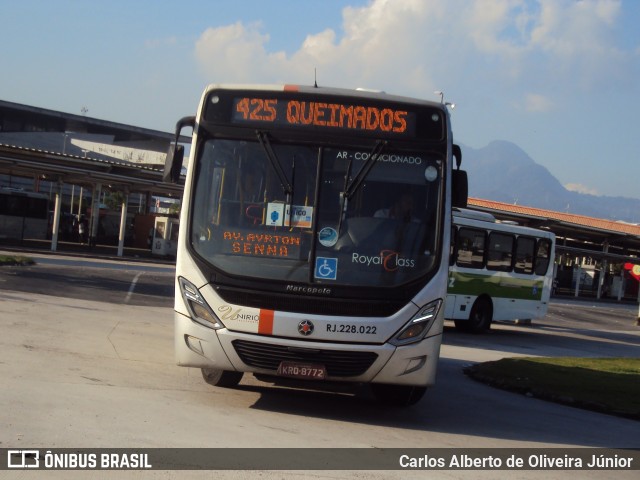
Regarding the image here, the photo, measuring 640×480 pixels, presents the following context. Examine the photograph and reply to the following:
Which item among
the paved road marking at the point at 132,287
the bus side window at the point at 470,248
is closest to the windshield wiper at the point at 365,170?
the paved road marking at the point at 132,287

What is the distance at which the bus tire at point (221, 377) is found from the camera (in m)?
10.3

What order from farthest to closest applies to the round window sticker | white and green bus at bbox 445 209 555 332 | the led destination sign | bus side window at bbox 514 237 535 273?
1. bus side window at bbox 514 237 535 273
2. white and green bus at bbox 445 209 555 332
3. the led destination sign
4. the round window sticker

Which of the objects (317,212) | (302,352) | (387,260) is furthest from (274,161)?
(302,352)

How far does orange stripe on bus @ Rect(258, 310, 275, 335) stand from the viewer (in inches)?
353

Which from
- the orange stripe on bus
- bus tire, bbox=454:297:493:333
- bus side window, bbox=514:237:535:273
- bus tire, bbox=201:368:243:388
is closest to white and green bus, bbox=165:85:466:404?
the orange stripe on bus

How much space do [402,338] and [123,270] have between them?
86.7 ft

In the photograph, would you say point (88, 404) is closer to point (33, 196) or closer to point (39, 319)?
point (39, 319)

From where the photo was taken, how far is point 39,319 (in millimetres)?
15438

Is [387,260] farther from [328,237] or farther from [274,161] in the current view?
[274,161]

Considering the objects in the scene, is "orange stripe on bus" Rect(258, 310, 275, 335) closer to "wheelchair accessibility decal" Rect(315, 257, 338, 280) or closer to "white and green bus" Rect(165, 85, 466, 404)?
"white and green bus" Rect(165, 85, 466, 404)

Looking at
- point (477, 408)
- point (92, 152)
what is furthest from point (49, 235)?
point (477, 408)

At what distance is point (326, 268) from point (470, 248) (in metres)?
15.8

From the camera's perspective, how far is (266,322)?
897cm

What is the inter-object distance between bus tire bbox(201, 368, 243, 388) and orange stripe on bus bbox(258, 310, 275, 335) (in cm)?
146
